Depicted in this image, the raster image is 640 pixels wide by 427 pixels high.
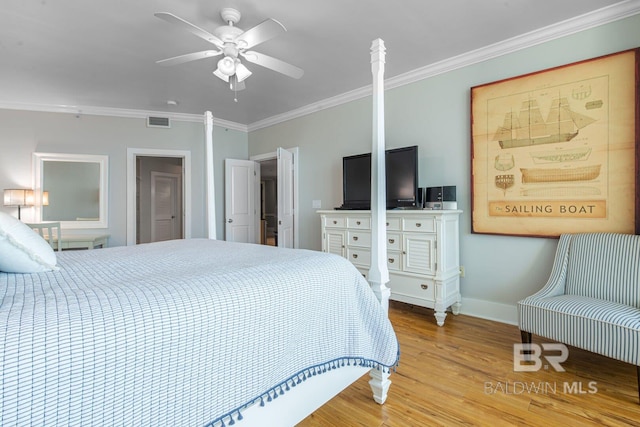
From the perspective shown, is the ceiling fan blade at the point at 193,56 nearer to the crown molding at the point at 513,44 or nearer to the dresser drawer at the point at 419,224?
the crown molding at the point at 513,44

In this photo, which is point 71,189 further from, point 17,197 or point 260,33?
point 260,33

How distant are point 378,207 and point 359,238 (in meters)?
1.51

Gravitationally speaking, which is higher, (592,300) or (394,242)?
(394,242)

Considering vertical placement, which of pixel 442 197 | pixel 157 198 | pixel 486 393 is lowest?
pixel 486 393

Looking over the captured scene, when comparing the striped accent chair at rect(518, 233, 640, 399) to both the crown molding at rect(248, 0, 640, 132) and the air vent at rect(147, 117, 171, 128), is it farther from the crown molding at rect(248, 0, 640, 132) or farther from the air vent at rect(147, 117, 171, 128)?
the air vent at rect(147, 117, 171, 128)

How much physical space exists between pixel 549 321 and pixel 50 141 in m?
5.81

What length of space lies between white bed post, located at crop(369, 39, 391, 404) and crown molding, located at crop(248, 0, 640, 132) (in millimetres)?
1648

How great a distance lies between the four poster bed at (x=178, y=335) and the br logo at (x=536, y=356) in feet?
3.60

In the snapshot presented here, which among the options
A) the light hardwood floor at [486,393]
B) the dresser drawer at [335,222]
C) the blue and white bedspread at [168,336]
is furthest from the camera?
the dresser drawer at [335,222]

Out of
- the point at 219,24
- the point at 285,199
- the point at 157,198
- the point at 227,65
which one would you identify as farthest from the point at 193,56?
the point at 157,198

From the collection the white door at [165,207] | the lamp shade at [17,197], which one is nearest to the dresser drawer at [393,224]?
the lamp shade at [17,197]

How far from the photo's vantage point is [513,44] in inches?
107

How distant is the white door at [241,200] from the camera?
5098mm
